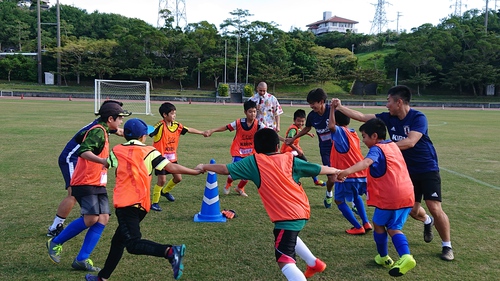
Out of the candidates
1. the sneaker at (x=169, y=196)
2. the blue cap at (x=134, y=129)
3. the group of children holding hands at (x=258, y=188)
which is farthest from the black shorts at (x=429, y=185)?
the sneaker at (x=169, y=196)

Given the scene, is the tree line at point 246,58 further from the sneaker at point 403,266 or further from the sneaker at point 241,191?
the sneaker at point 403,266

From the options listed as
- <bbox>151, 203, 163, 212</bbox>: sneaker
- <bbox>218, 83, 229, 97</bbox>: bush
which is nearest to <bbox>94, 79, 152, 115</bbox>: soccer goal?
<bbox>218, 83, 229, 97</bbox>: bush

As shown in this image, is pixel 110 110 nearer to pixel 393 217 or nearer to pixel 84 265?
pixel 84 265

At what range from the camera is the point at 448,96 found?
62969 mm

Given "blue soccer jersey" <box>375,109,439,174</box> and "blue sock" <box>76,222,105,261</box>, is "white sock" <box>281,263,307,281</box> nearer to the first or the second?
"blue sock" <box>76,222,105,261</box>

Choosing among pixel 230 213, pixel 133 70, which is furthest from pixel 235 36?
pixel 230 213

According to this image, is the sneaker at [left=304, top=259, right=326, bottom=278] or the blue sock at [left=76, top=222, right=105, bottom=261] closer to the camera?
the sneaker at [left=304, top=259, right=326, bottom=278]

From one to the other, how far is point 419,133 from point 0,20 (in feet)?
296

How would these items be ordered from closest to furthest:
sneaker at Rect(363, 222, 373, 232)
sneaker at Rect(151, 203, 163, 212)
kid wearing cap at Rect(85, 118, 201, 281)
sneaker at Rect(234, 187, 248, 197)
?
kid wearing cap at Rect(85, 118, 201, 281) → sneaker at Rect(363, 222, 373, 232) → sneaker at Rect(151, 203, 163, 212) → sneaker at Rect(234, 187, 248, 197)

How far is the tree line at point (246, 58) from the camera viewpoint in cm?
6375

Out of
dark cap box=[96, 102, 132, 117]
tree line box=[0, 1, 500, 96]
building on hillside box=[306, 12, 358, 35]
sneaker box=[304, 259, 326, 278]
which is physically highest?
building on hillside box=[306, 12, 358, 35]

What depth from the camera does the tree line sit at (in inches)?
2510

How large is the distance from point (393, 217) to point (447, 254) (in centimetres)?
117

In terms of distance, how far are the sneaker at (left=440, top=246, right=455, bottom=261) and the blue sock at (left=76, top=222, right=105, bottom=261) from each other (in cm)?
407
